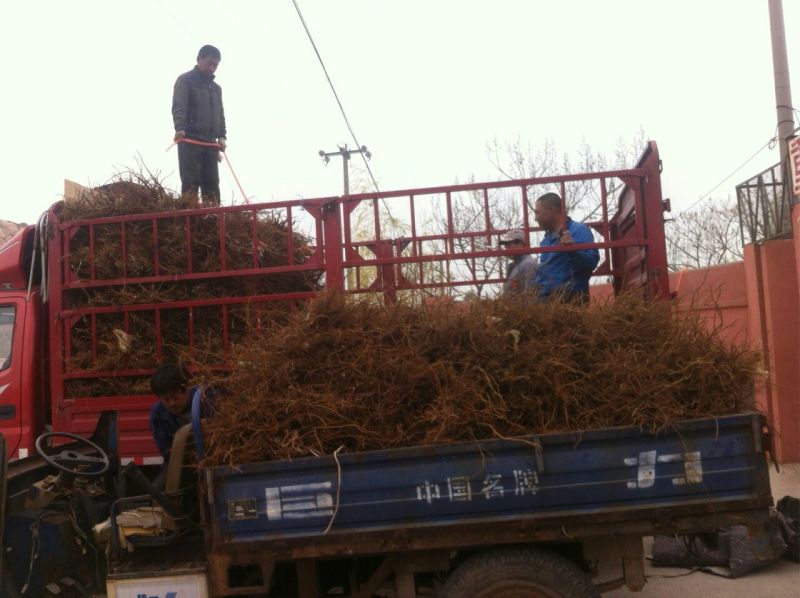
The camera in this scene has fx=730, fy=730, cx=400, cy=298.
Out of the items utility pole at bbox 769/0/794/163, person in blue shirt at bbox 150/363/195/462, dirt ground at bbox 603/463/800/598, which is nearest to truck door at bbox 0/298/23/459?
person in blue shirt at bbox 150/363/195/462

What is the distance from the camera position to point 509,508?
3158 mm

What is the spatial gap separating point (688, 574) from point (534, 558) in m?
2.55

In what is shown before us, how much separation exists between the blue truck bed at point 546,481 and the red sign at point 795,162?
679 cm

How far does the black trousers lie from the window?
6.11 feet

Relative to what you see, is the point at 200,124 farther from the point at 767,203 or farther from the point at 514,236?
the point at 767,203

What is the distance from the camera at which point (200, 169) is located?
6.60m

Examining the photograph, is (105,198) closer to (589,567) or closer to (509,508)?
(509,508)

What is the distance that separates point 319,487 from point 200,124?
4465 mm

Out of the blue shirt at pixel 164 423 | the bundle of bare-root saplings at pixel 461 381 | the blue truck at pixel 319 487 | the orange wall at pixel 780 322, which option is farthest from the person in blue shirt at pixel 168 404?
the orange wall at pixel 780 322

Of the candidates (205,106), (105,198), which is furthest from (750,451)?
(205,106)

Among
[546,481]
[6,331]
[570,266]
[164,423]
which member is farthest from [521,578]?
[6,331]

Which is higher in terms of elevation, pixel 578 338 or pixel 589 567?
pixel 578 338

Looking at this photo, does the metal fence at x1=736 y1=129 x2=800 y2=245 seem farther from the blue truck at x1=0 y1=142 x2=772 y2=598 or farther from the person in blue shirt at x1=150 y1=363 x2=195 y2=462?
the person in blue shirt at x1=150 y1=363 x2=195 y2=462

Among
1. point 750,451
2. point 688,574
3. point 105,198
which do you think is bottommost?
point 688,574
